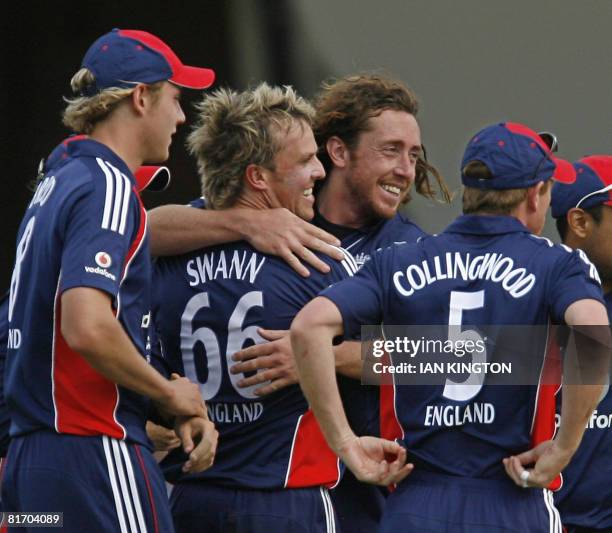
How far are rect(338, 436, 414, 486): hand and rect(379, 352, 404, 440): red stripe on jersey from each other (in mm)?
119

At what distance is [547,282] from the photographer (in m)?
3.42

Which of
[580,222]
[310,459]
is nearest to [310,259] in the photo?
[310,459]

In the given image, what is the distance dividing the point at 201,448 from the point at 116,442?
0.23m

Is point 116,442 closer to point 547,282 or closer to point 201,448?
point 201,448

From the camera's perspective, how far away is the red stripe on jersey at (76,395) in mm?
3377

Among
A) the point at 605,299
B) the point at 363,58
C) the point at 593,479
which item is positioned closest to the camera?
the point at 593,479

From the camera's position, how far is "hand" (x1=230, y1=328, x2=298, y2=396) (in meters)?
→ 3.82

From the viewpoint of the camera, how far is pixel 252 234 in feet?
12.9

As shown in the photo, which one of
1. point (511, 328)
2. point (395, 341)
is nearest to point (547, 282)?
point (511, 328)

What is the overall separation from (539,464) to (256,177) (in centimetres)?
132

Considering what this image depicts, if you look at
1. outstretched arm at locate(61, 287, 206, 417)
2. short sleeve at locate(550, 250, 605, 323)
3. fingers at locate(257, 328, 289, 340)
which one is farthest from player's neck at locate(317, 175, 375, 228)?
outstretched arm at locate(61, 287, 206, 417)

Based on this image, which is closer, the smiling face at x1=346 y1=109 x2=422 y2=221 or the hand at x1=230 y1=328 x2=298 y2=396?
the hand at x1=230 y1=328 x2=298 y2=396

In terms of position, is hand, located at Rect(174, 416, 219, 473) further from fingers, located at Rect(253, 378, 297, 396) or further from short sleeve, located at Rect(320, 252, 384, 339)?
short sleeve, located at Rect(320, 252, 384, 339)

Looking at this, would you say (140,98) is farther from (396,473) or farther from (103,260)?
(396,473)
